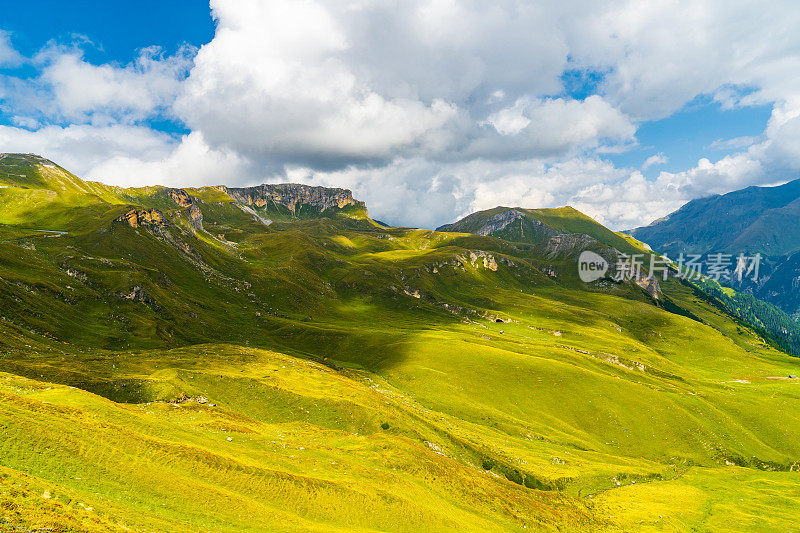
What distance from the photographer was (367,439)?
160 ft

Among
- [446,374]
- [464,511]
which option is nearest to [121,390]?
[464,511]

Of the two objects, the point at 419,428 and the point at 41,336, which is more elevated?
the point at 41,336

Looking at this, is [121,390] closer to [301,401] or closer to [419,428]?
[301,401]

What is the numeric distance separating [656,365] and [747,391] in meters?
33.5

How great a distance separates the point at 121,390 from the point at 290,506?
40.7 meters

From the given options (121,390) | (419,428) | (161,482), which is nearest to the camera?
(161,482)

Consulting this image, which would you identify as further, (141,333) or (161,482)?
(141,333)

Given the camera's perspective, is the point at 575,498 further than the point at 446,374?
No

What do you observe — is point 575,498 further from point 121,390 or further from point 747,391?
point 747,391

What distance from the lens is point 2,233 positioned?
564 feet

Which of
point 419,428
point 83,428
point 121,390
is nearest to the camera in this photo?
point 83,428

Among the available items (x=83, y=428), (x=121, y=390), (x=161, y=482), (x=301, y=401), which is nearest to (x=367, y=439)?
(x=301, y=401)

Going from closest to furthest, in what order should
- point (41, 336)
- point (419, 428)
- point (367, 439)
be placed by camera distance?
point (367, 439), point (419, 428), point (41, 336)

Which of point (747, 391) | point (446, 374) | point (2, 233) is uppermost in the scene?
point (2, 233)
